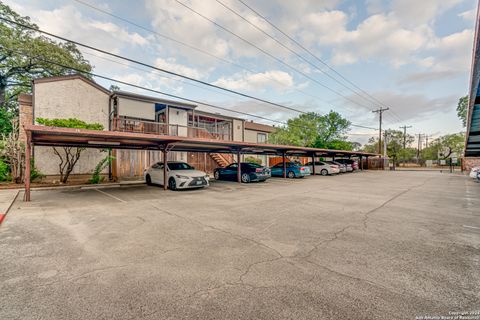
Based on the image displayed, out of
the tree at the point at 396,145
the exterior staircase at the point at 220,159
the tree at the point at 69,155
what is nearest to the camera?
the tree at the point at 69,155

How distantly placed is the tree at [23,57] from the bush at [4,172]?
9096 mm

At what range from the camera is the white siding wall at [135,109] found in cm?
1631

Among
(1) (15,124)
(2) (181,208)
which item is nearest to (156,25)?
(2) (181,208)

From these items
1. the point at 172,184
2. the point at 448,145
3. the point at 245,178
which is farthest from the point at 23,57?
the point at 448,145

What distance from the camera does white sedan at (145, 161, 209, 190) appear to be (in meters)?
11.1

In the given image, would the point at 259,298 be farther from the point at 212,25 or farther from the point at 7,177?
the point at 7,177

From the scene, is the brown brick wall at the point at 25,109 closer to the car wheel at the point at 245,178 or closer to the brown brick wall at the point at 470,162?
the car wheel at the point at 245,178

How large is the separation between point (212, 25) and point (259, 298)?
10991 mm

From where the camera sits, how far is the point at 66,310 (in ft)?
7.16

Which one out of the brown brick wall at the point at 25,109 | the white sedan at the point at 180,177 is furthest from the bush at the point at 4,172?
the white sedan at the point at 180,177

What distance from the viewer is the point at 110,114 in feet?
54.8

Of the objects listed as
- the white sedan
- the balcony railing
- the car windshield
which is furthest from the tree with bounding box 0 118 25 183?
the car windshield

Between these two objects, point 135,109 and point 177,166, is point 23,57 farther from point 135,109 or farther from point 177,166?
point 177,166

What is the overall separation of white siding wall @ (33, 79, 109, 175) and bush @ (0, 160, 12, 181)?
4.49ft
